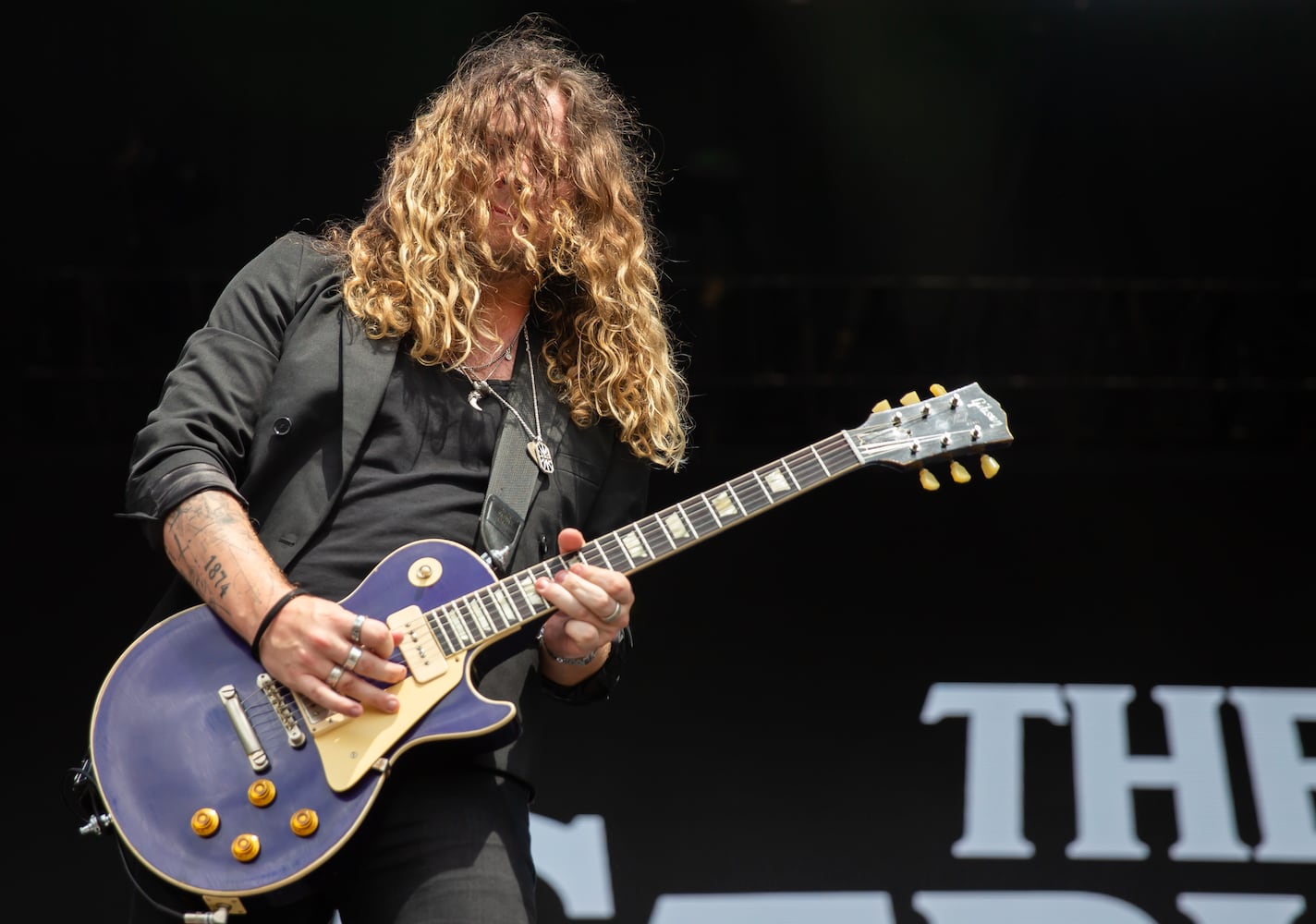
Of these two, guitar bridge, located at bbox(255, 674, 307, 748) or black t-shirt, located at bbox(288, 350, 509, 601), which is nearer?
guitar bridge, located at bbox(255, 674, 307, 748)

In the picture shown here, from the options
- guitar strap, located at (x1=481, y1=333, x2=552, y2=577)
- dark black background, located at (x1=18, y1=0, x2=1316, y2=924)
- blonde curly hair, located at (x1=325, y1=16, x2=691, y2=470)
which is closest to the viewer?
guitar strap, located at (x1=481, y1=333, x2=552, y2=577)

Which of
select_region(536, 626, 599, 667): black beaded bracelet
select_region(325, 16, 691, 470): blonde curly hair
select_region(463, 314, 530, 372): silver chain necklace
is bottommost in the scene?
select_region(536, 626, 599, 667): black beaded bracelet

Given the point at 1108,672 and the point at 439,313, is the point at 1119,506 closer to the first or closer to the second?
the point at 1108,672

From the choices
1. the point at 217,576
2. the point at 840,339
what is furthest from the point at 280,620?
the point at 840,339

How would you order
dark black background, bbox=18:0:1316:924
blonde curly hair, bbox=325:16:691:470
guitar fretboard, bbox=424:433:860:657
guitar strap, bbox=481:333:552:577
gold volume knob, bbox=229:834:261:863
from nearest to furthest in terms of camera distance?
1. gold volume knob, bbox=229:834:261:863
2. guitar fretboard, bbox=424:433:860:657
3. guitar strap, bbox=481:333:552:577
4. blonde curly hair, bbox=325:16:691:470
5. dark black background, bbox=18:0:1316:924

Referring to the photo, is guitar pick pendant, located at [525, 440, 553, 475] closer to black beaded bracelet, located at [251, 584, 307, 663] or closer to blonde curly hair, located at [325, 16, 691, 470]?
blonde curly hair, located at [325, 16, 691, 470]

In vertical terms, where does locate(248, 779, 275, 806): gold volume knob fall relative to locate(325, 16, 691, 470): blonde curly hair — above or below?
below

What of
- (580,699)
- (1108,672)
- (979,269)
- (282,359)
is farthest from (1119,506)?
(282,359)

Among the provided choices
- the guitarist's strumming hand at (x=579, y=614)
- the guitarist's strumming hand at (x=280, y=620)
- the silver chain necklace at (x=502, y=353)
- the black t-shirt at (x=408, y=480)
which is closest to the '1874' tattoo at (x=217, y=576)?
the guitarist's strumming hand at (x=280, y=620)

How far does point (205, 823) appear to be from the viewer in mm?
1794

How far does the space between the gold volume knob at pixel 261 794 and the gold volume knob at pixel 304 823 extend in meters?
0.04

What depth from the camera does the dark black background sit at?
3920 millimetres

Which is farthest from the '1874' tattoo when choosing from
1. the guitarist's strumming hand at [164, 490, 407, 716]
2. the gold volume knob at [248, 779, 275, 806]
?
the gold volume knob at [248, 779, 275, 806]

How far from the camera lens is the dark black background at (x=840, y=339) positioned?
12.9 ft
